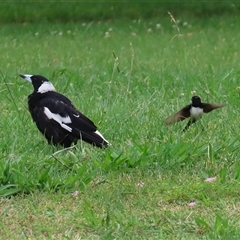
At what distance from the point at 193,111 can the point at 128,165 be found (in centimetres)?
98

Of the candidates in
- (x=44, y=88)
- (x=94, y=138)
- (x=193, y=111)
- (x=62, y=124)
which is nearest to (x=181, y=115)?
(x=193, y=111)

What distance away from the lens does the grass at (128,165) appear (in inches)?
180

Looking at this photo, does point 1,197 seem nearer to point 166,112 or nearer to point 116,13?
point 166,112

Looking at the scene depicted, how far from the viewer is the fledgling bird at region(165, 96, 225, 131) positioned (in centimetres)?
619

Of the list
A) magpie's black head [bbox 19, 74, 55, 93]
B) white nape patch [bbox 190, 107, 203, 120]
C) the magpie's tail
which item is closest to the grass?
the magpie's tail

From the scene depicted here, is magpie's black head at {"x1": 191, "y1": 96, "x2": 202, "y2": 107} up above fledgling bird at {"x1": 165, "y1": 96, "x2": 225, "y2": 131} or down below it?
above

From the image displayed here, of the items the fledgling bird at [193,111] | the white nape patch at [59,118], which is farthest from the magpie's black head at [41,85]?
the fledgling bird at [193,111]

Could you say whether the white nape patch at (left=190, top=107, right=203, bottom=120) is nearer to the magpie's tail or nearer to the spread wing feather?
the spread wing feather

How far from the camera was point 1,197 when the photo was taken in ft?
16.4

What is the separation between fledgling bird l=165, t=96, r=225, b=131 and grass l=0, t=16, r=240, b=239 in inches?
4.6

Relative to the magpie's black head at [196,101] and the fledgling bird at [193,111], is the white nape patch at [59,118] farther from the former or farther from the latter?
the magpie's black head at [196,101]

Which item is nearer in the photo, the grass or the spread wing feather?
the grass

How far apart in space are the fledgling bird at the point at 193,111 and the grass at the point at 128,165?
12cm

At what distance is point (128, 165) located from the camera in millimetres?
5488
